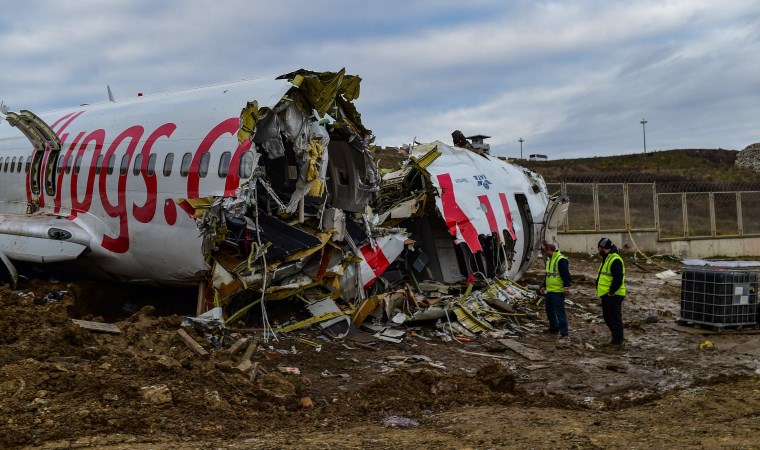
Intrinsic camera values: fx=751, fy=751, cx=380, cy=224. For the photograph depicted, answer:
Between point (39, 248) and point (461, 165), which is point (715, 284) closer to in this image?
point (461, 165)

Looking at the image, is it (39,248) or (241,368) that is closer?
(241,368)

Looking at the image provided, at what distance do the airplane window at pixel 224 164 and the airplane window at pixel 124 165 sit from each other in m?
2.36

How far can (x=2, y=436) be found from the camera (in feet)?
19.5

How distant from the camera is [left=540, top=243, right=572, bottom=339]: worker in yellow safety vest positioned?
12.3m

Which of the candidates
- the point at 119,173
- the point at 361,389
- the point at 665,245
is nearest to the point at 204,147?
the point at 119,173

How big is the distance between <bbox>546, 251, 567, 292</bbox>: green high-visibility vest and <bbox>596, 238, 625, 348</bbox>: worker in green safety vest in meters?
0.80

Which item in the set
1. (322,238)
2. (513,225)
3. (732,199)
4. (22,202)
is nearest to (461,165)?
(513,225)

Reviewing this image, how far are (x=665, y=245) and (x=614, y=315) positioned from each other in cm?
1749

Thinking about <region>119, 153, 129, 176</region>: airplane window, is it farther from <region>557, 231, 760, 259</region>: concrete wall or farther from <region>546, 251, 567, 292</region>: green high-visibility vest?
<region>557, 231, 760, 259</region>: concrete wall

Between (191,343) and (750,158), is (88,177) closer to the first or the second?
(191,343)

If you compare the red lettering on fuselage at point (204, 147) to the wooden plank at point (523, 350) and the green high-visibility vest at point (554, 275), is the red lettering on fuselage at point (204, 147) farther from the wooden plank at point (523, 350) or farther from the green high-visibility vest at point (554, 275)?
the green high-visibility vest at point (554, 275)

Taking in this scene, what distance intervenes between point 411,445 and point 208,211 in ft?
17.6

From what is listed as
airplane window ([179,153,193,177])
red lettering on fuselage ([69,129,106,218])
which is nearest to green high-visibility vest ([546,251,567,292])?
airplane window ([179,153,193,177])

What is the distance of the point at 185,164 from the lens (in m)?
11.3
